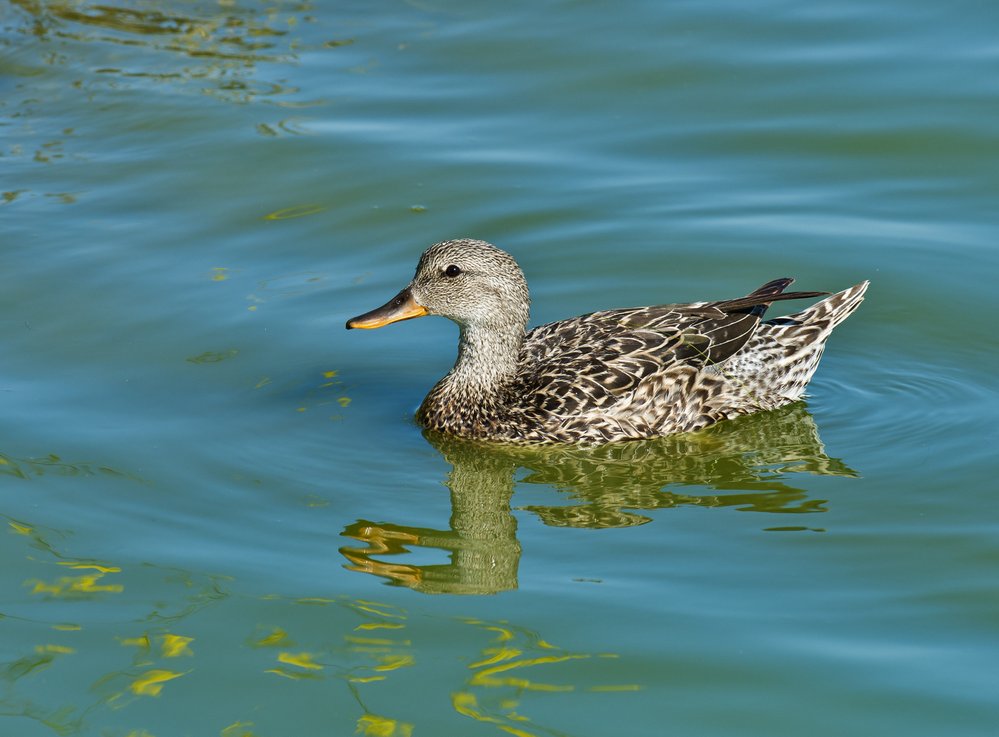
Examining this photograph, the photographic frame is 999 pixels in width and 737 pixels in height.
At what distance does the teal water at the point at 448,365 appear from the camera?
573 cm

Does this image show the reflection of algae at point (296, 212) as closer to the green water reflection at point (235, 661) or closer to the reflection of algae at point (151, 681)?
the green water reflection at point (235, 661)

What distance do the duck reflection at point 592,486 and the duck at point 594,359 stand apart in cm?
12

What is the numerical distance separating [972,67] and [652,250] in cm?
393

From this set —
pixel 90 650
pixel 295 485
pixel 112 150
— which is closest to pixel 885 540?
pixel 295 485

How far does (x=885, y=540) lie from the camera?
6.65 metres

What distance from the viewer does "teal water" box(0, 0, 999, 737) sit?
5.73 meters

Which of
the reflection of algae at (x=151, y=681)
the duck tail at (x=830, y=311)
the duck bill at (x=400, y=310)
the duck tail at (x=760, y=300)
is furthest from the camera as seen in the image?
the duck tail at (x=830, y=311)

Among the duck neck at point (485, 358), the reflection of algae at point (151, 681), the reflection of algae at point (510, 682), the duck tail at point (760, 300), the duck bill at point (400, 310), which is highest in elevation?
the duck tail at point (760, 300)

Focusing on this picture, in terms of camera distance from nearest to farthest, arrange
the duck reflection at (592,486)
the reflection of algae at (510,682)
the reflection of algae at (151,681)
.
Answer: the reflection of algae at (510,682)
the reflection of algae at (151,681)
the duck reflection at (592,486)

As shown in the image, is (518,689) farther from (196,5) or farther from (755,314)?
(196,5)

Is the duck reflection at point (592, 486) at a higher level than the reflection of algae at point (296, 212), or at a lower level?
lower

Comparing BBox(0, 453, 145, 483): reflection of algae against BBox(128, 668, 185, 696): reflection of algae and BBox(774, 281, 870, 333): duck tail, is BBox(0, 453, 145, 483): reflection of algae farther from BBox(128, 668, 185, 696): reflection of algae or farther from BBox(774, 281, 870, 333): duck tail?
BBox(774, 281, 870, 333): duck tail

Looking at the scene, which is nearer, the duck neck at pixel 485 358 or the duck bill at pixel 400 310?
the duck bill at pixel 400 310

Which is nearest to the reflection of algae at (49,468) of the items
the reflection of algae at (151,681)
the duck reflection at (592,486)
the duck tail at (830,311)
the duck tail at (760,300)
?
the duck reflection at (592,486)
